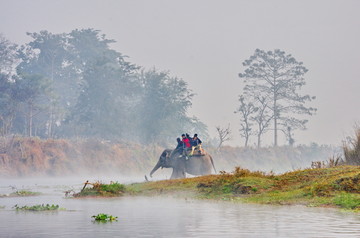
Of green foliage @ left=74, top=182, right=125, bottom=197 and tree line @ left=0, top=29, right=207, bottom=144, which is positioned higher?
tree line @ left=0, top=29, right=207, bottom=144

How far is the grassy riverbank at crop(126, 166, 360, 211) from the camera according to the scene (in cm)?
2034

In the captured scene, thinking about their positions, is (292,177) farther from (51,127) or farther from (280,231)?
(51,127)

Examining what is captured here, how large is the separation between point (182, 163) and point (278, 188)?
1100 cm

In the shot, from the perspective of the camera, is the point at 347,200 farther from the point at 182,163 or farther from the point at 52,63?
the point at 52,63

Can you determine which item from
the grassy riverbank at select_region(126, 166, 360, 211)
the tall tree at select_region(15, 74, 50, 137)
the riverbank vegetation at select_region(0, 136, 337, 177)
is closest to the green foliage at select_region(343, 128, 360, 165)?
the grassy riverbank at select_region(126, 166, 360, 211)

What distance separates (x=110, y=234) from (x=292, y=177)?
41.8ft

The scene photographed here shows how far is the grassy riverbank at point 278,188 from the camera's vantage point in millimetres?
20344

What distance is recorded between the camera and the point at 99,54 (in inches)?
3578


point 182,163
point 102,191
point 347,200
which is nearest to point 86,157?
point 182,163

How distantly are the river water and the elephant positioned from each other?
11464 millimetres

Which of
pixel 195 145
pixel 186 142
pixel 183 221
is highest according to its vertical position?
pixel 186 142

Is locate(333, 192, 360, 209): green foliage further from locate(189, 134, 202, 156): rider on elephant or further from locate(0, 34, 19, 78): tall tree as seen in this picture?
locate(0, 34, 19, 78): tall tree

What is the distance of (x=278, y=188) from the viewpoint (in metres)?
23.1

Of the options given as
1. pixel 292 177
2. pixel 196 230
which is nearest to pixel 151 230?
pixel 196 230
